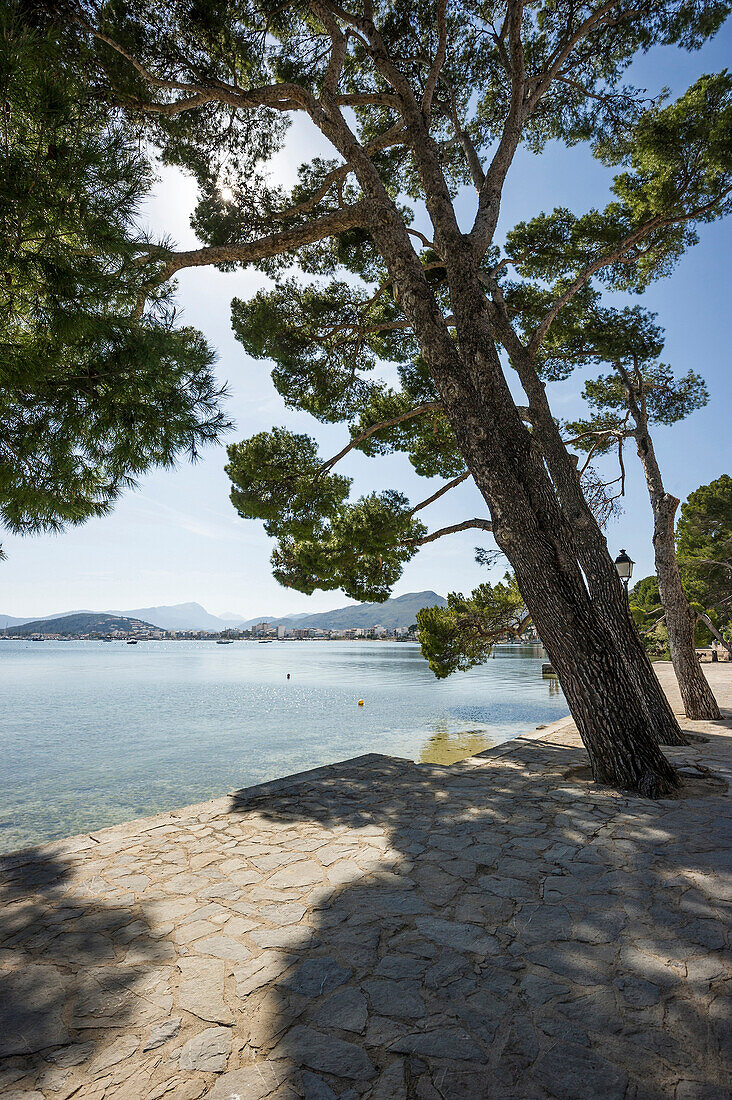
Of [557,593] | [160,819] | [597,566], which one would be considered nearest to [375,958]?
[160,819]

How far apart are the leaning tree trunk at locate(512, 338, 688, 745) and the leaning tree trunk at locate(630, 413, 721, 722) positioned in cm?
219

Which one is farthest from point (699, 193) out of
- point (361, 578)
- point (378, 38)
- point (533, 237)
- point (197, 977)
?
point (197, 977)

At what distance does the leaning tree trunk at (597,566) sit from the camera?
4.48 metres

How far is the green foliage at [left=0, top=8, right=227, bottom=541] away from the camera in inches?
77.6

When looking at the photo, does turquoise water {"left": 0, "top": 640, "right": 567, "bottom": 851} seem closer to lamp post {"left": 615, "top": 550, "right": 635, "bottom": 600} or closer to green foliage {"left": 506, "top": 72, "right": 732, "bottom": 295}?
lamp post {"left": 615, "top": 550, "right": 635, "bottom": 600}

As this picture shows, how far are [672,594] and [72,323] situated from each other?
7.73m

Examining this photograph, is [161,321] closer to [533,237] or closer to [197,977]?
[197,977]

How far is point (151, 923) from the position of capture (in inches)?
89.7

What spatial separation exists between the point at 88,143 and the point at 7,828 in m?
8.37

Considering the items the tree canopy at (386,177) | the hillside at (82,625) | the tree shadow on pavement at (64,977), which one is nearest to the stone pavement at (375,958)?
the tree shadow on pavement at (64,977)

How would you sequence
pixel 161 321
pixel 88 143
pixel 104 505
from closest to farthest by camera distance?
pixel 88 143 < pixel 161 321 < pixel 104 505

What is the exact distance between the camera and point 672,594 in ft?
24.0

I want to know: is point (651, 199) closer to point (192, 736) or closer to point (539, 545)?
point (539, 545)

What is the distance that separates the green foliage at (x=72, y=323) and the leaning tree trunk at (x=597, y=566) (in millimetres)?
3760
